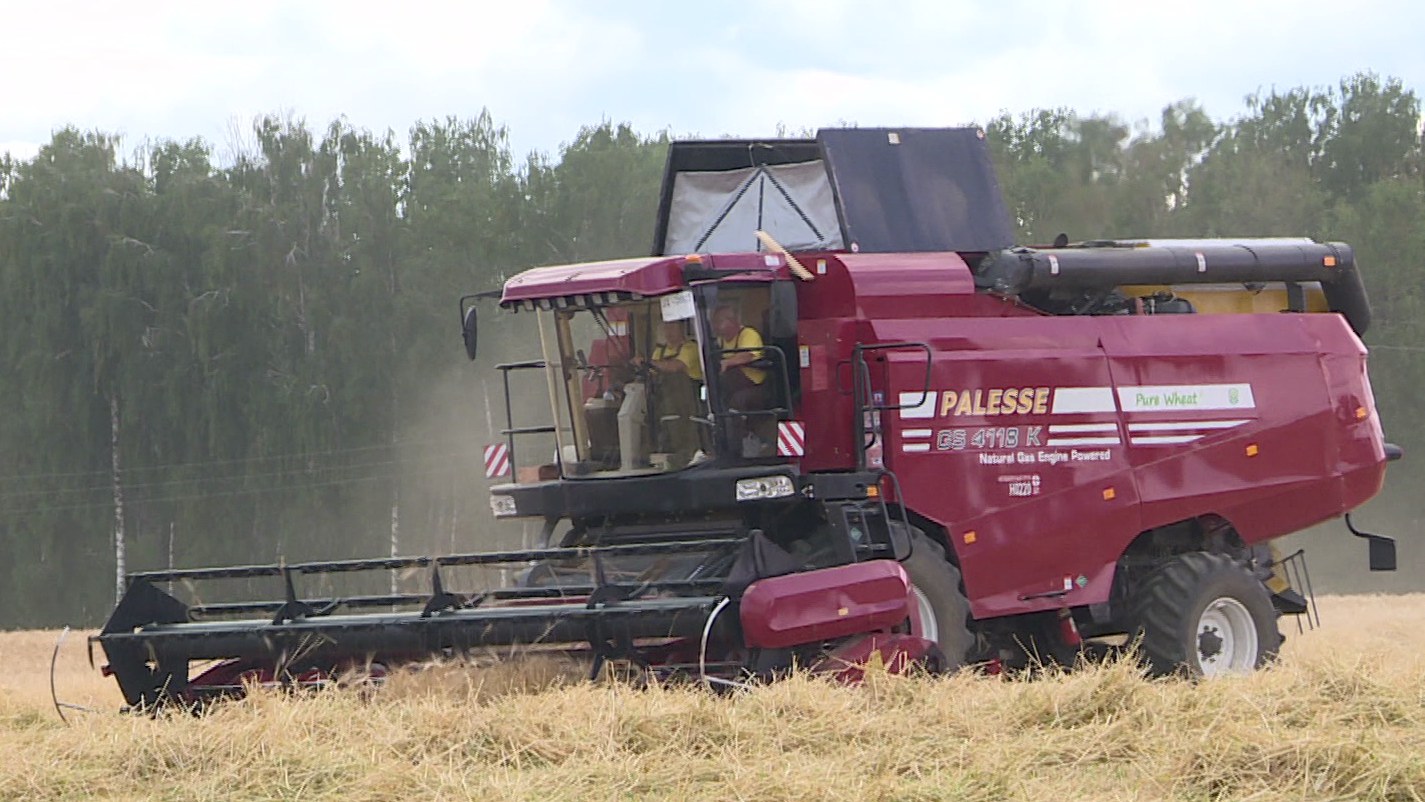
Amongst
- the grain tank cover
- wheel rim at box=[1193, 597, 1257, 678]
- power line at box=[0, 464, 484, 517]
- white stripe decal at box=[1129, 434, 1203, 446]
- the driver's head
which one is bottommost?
wheel rim at box=[1193, 597, 1257, 678]

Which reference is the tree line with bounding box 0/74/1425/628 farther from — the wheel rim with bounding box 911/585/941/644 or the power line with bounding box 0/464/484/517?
the wheel rim with bounding box 911/585/941/644

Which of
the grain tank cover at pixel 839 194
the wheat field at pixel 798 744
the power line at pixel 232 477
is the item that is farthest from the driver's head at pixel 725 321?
the power line at pixel 232 477

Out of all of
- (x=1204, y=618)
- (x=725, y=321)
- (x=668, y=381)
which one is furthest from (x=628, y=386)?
(x=1204, y=618)

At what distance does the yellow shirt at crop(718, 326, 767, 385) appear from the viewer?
10227 mm

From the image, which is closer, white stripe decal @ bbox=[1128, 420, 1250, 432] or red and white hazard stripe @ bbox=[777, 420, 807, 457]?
red and white hazard stripe @ bbox=[777, 420, 807, 457]

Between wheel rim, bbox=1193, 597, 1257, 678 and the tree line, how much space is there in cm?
2429

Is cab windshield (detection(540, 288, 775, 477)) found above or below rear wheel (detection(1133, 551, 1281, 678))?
above

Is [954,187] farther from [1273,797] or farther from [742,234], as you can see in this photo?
[1273,797]

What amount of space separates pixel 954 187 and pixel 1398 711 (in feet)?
18.2

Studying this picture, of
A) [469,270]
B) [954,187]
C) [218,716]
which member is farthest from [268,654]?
[469,270]

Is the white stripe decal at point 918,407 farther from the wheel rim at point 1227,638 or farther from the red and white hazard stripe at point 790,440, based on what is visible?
the wheel rim at point 1227,638

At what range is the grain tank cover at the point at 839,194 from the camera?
11250mm

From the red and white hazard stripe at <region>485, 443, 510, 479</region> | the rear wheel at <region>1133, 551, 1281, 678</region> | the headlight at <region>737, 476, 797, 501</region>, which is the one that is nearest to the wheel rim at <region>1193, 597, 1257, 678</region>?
the rear wheel at <region>1133, 551, 1281, 678</region>

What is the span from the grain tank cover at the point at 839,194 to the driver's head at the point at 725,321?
1119 millimetres
